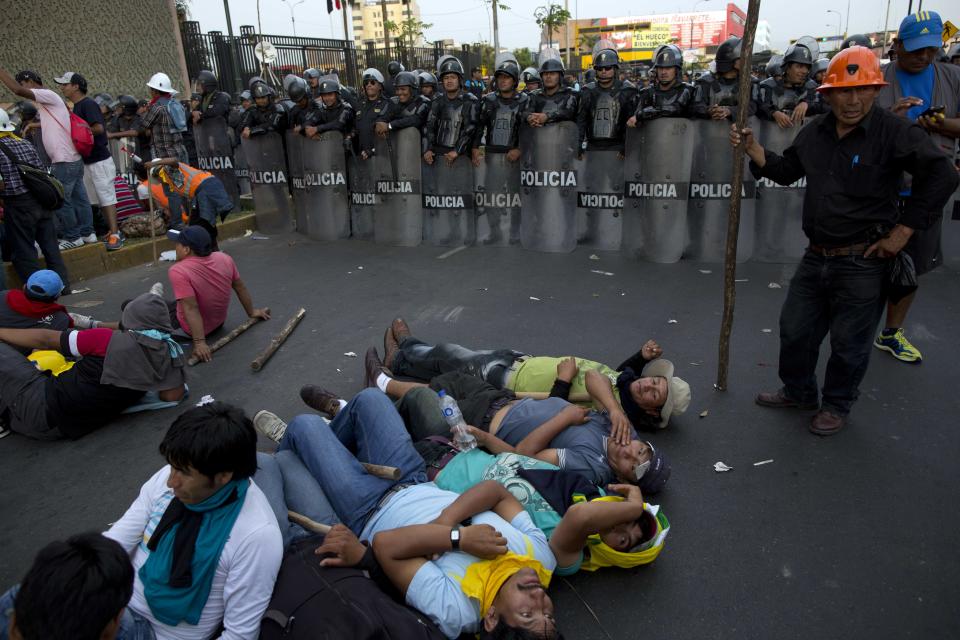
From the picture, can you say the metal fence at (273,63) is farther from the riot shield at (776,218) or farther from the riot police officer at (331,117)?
the riot shield at (776,218)

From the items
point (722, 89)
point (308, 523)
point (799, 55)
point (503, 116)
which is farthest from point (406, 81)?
point (308, 523)

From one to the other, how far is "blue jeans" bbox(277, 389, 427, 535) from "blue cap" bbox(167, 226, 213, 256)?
2.57m

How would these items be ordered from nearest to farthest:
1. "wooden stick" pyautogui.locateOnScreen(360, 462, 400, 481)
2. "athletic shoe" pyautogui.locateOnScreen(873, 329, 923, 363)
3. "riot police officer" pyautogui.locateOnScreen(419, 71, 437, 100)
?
"wooden stick" pyautogui.locateOnScreen(360, 462, 400, 481) < "athletic shoe" pyautogui.locateOnScreen(873, 329, 923, 363) < "riot police officer" pyautogui.locateOnScreen(419, 71, 437, 100)

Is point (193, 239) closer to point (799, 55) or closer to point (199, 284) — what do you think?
Result: point (199, 284)

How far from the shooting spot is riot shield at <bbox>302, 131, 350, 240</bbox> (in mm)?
8500

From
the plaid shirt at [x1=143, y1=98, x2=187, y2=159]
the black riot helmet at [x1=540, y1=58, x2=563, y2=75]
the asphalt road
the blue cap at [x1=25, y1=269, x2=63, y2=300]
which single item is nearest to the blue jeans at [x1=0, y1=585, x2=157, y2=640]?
the asphalt road

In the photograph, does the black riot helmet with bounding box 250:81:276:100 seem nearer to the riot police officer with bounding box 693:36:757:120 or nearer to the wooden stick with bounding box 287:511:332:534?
the riot police officer with bounding box 693:36:757:120

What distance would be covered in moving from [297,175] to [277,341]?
4.42 m

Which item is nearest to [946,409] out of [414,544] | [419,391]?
[419,391]

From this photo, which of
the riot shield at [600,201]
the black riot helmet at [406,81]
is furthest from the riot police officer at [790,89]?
the black riot helmet at [406,81]

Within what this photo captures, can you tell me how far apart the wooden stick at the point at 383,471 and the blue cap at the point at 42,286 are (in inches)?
108

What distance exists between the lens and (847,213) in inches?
139

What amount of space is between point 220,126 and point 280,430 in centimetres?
791

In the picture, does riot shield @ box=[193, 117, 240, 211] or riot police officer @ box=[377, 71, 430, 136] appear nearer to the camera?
riot police officer @ box=[377, 71, 430, 136]
